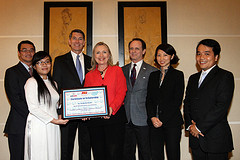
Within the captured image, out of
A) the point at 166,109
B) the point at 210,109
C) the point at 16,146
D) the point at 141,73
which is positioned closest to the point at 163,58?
the point at 141,73

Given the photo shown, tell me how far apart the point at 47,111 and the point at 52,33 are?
1.93m

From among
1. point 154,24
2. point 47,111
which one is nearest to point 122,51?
point 154,24

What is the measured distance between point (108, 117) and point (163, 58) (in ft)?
3.48

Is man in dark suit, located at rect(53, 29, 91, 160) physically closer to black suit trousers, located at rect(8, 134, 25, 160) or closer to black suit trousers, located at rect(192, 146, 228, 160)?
black suit trousers, located at rect(8, 134, 25, 160)

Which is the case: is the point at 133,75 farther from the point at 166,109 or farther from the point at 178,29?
the point at 178,29

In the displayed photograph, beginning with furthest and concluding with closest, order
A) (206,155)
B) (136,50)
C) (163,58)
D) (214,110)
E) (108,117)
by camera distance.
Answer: (136,50), (163,58), (108,117), (206,155), (214,110)

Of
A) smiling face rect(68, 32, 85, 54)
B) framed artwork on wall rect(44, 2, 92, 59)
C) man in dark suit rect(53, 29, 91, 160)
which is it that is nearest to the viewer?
man in dark suit rect(53, 29, 91, 160)

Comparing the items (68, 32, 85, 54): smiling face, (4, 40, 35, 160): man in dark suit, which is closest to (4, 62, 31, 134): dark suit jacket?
(4, 40, 35, 160): man in dark suit

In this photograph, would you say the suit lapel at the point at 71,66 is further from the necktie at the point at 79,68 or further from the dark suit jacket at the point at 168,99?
the dark suit jacket at the point at 168,99

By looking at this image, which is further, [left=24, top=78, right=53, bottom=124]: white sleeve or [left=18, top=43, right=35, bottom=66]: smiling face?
[left=18, top=43, right=35, bottom=66]: smiling face

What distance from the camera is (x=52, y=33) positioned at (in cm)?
389

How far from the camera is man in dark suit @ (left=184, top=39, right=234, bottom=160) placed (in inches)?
90.0

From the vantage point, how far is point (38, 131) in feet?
7.68

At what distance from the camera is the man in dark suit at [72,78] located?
9.90ft
